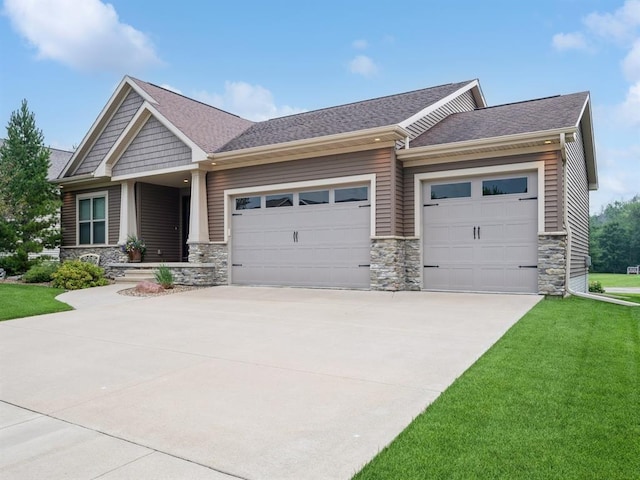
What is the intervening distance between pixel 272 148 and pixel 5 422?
29.6 feet

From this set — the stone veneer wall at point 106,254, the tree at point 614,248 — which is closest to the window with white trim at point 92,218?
the stone veneer wall at point 106,254

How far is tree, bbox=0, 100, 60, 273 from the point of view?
14.2m

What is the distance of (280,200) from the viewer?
39.7 ft

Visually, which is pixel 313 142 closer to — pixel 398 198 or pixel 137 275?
pixel 398 198

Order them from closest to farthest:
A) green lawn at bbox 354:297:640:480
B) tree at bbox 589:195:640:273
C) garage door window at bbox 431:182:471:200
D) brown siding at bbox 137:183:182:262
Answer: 1. green lawn at bbox 354:297:640:480
2. garage door window at bbox 431:182:471:200
3. brown siding at bbox 137:183:182:262
4. tree at bbox 589:195:640:273

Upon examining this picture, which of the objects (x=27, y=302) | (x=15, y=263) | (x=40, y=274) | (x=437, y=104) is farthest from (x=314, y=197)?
(x=15, y=263)

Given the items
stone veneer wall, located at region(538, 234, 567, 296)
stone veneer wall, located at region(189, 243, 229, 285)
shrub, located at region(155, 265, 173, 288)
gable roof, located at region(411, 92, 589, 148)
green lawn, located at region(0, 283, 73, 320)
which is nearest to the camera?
green lawn, located at region(0, 283, 73, 320)

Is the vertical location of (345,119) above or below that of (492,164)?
above

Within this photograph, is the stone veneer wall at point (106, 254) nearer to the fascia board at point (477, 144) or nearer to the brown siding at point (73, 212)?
the brown siding at point (73, 212)

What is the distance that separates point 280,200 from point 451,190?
4.38 m

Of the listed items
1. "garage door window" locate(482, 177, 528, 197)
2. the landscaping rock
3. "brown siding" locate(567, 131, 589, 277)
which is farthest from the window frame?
"brown siding" locate(567, 131, 589, 277)

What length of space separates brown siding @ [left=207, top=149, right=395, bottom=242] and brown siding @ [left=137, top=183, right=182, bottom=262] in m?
3.03

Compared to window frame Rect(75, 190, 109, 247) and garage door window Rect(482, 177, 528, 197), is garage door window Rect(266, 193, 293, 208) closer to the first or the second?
garage door window Rect(482, 177, 528, 197)

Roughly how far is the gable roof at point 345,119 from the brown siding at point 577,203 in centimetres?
373
